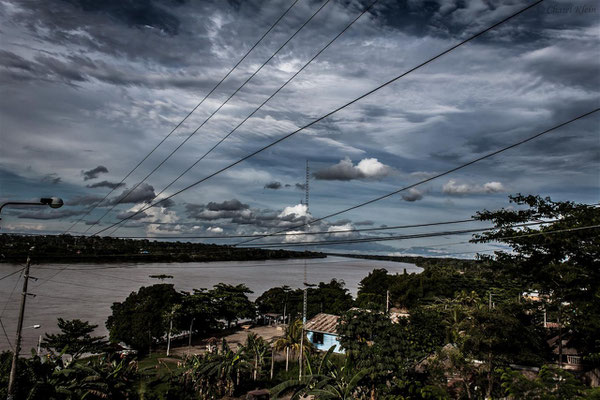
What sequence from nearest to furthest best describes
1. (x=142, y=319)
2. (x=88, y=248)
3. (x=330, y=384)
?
(x=330, y=384)
(x=142, y=319)
(x=88, y=248)

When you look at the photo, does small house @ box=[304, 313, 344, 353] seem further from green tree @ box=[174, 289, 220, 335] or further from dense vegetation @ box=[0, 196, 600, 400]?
green tree @ box=[174, 289, 220, 335]

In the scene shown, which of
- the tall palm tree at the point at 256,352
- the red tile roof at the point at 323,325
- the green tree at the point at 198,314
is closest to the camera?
the tall palm tree at the point at 256,352

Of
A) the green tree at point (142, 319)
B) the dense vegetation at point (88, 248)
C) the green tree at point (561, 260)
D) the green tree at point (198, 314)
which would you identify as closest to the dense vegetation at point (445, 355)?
the green tree at point (561, 260)

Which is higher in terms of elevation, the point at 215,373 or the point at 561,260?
the point at 561,260

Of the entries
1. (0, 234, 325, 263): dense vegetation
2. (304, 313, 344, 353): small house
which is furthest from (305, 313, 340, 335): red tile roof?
(0, 234, 325, 263): dense vegetation

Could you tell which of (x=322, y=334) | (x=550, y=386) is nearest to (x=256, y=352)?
(x=322, y=334)

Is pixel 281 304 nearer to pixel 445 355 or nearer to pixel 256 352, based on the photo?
pixel 256 352

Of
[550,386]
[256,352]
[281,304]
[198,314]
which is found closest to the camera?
[550,386]

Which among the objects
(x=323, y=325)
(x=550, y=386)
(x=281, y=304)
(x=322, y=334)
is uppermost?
(x=550, y=386)

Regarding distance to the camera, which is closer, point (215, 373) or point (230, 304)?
point (215, 373)

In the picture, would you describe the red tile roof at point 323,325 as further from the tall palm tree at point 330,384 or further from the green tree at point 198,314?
the tall palm tree at point 330,384
